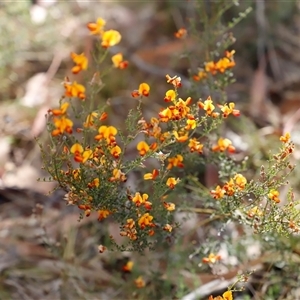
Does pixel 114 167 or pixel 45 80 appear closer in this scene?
pixel 114 167

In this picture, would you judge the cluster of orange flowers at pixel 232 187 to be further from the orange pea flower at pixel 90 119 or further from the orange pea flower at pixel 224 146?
the orange pea flower at pixel 90 119

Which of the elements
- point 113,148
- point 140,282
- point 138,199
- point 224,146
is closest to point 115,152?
point 113,148

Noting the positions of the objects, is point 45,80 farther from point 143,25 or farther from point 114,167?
point 114,167

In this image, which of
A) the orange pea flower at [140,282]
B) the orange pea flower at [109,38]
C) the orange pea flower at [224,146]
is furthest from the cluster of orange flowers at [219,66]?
the orange pea flower at [140,282]

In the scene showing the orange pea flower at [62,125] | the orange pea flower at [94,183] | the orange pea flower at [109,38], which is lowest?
the orange pea flower at [94,183]

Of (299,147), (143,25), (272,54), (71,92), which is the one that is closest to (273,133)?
(299,147)

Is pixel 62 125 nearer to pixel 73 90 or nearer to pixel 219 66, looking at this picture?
pixel 73 90

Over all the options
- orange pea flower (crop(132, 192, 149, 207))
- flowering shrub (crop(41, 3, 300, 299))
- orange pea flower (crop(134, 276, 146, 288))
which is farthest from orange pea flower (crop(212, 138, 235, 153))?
orange pea flower (crop(134, 276, 146, 288))

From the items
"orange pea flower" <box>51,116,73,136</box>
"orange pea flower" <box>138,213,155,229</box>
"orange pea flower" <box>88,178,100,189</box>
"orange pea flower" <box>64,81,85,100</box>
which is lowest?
"orange pea flower" <box>138,213,155,229</box>

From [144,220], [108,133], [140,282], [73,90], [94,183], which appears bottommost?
[140,282]

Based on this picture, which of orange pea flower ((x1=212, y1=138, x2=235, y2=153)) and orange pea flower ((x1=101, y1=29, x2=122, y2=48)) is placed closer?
orange pea flower ((x1=101, y1=29, x2=122, y2=48))

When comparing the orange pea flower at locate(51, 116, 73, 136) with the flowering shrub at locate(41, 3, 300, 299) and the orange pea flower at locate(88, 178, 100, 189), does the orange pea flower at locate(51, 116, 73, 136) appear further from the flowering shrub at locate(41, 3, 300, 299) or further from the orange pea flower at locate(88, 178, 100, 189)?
the orange pea flower at locate(88, 178, 100, 189)
